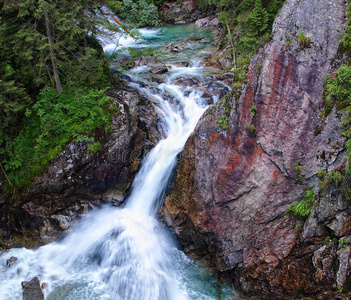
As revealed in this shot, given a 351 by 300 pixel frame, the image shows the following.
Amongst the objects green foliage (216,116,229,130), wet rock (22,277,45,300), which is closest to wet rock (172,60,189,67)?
green foliage (216,116,229,130)

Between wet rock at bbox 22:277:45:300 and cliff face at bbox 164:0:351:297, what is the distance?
5792 mm

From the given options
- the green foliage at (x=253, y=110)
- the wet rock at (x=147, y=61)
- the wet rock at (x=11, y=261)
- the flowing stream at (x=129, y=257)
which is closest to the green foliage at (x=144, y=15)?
the wet rock at (x=147, y=61)

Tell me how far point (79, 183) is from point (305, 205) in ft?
26.5

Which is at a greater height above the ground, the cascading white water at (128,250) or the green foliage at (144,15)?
the green foliage at (144,15)

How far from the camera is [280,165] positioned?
777cm

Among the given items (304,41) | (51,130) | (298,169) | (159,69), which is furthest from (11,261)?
(304,41)

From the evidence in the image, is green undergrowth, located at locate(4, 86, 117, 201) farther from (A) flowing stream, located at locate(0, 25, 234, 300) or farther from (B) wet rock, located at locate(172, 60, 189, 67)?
(B) wet rock, located at locate(172, 60, 189, 67)

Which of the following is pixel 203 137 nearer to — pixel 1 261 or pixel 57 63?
pixel 57 63

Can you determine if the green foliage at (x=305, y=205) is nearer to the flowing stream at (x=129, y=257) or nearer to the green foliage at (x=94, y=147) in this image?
the flowing stream at (x=129, y=257)

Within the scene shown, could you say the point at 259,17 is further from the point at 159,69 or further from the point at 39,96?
the point at 39,96

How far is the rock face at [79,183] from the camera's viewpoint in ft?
32.9

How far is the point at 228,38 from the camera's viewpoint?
18.3 m

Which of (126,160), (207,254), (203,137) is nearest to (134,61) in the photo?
(126,160)

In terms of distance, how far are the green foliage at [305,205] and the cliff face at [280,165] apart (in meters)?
0.17
